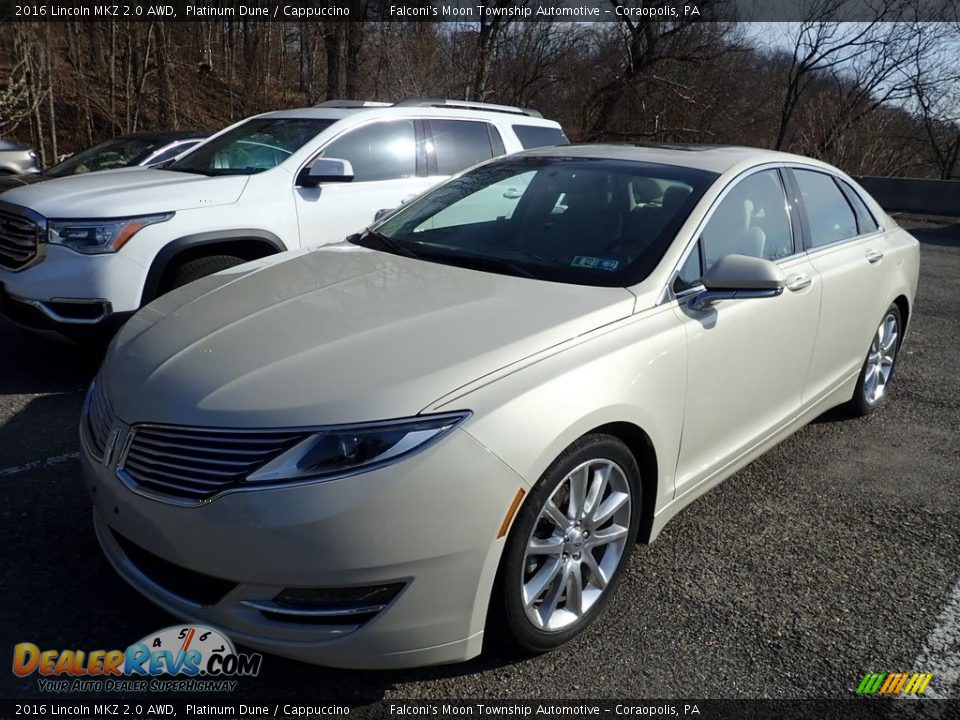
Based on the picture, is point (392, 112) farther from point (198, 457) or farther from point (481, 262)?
point (198, 457)

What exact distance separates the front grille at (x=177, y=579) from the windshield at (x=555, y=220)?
1600mm

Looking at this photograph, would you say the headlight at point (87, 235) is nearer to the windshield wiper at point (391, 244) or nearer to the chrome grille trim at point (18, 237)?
the chrome grille trim at point (18, 237)

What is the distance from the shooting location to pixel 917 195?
20125 millimetres

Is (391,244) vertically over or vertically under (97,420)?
over

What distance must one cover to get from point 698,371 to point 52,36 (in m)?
18.7

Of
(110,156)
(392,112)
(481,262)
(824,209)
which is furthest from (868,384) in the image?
(110,156)

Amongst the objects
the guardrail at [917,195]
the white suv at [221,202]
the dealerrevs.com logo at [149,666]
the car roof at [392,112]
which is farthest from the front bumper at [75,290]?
the guardrail at [917,195]

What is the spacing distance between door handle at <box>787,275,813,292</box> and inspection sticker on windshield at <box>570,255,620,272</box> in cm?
93

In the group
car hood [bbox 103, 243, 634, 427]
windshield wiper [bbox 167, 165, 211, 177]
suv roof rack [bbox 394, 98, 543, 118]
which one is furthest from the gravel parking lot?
suv roof rack [bbox 394, 98, 543, 118]

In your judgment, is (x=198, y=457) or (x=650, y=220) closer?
(x=198, y=457)

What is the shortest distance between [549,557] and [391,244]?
1748 mm

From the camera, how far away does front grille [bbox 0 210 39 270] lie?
474cm

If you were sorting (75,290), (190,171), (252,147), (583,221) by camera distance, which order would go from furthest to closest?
(252,147)
(190,171)
(75,290)
(583,221)

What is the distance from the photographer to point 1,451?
3855 millimetres
